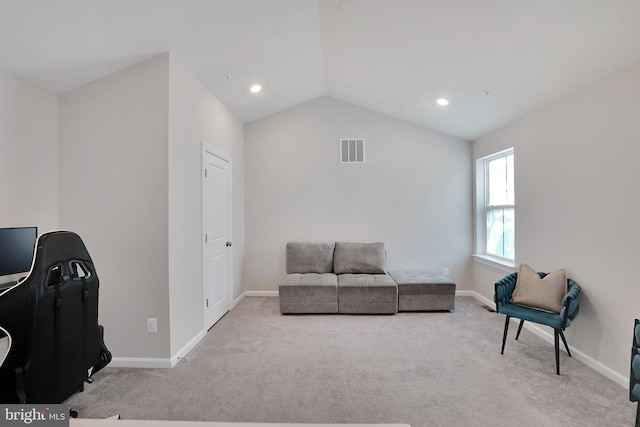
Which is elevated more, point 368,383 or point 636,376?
point 636,376

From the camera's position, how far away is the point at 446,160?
505cm

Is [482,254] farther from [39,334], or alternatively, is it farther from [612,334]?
[39,334]

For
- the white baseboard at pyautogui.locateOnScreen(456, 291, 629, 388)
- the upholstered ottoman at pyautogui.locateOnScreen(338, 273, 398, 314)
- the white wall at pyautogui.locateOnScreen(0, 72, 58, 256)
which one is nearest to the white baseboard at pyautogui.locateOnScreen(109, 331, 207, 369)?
the white wall at pyautogui.locateOnScreen(0, 72, 58, 256)

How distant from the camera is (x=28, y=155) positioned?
259cm

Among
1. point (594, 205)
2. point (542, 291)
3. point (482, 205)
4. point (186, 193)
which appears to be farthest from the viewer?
point (482, 205)

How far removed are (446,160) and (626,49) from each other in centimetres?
281

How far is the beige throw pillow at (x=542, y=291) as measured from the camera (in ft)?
9.23

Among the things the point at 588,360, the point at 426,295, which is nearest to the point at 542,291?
the point at 588,360

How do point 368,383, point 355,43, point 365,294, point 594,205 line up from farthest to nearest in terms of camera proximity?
point 365,294 < point 355,43 < point 594,205 < point 368,383

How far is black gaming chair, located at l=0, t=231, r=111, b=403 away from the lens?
4.63 feet

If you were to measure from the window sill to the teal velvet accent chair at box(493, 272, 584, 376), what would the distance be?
815mm

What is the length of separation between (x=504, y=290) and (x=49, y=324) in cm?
333

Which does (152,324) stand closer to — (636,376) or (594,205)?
(636,376)

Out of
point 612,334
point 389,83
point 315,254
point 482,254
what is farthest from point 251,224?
point 612,334
